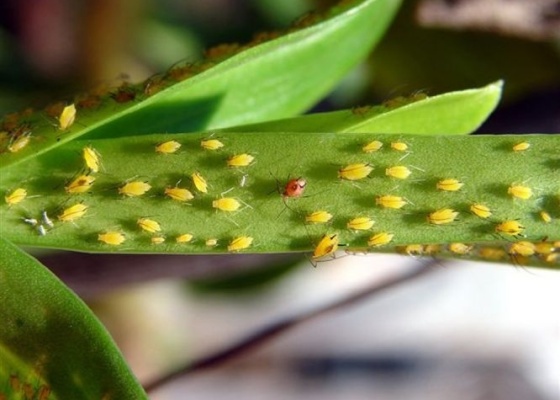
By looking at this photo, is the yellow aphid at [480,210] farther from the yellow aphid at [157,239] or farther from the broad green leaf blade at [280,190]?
the yellow aphid at [157,239]

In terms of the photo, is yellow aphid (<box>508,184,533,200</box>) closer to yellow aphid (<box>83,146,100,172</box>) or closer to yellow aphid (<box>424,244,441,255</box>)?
yellow aphid (<box>424,244,441,255</box>)

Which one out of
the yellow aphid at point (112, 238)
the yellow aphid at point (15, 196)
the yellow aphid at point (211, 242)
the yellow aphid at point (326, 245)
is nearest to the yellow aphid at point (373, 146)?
the yellow aphid at point (326, 245)

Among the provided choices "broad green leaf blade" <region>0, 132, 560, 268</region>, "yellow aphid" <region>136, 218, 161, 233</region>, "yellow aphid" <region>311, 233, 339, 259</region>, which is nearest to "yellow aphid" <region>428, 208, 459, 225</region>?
"broad green leaf blade" <region>0, 132, 560, 268</region>

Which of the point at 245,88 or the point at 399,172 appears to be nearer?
the point at 399,172

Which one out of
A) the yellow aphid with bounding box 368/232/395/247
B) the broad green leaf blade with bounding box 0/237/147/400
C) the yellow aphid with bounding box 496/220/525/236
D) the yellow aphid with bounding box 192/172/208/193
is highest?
the yellow aphid with bounding box 192/172/208/193

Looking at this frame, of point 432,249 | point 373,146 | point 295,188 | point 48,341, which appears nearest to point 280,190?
point 295,188

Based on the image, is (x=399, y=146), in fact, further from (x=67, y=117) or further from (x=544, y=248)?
(x=67, y=117)

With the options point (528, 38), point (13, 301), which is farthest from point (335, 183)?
point (528, 38)
